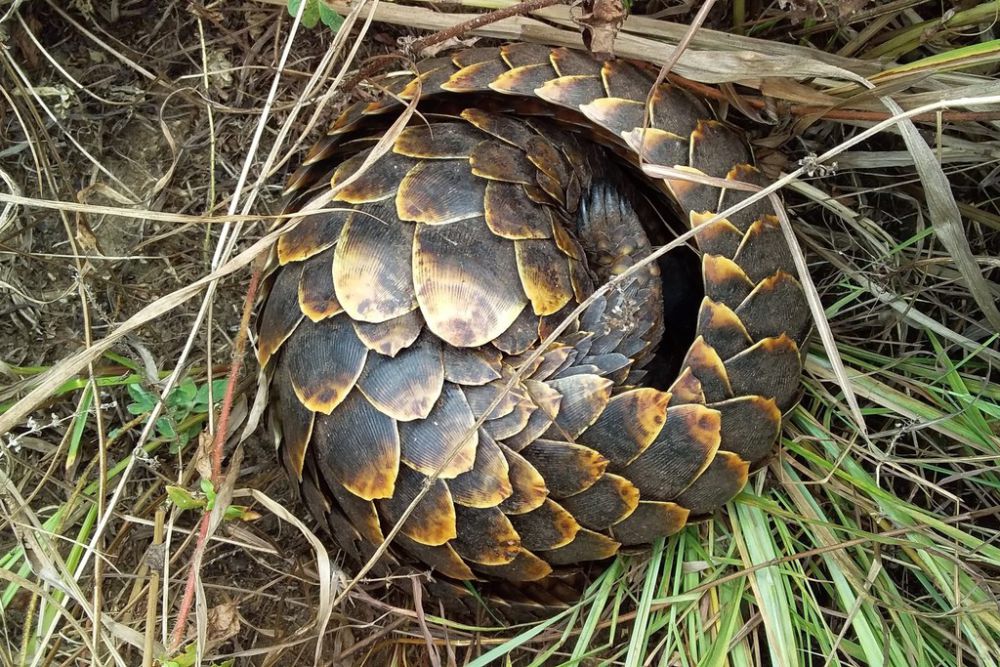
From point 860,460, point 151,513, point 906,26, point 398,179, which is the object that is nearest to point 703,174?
point 398,179

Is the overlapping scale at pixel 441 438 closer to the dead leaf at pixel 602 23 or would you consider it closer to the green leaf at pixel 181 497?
the green leaf at pixel 181 497

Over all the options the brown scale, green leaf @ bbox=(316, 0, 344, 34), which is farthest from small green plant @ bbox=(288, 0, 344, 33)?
the brown scale

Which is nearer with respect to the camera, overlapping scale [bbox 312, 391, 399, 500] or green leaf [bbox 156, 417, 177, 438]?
overlapping scale [bbox 312, 391, 399, 500]

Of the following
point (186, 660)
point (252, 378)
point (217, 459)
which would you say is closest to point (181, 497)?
point (217, 459)

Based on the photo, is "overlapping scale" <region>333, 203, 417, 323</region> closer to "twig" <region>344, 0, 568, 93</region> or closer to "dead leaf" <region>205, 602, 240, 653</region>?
"twig" <region>344, 0, 568, 93</region>

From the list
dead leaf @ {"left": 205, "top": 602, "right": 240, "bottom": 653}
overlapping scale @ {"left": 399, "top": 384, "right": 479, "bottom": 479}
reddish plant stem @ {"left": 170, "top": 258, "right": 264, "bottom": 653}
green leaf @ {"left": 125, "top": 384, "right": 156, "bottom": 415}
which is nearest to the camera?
overlapping scale @ {"left": 399, "top": 384, "right": 479, "bottom": 479}

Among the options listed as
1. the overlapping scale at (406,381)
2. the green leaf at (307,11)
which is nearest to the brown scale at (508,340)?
the overlapping scale at (406,381)
